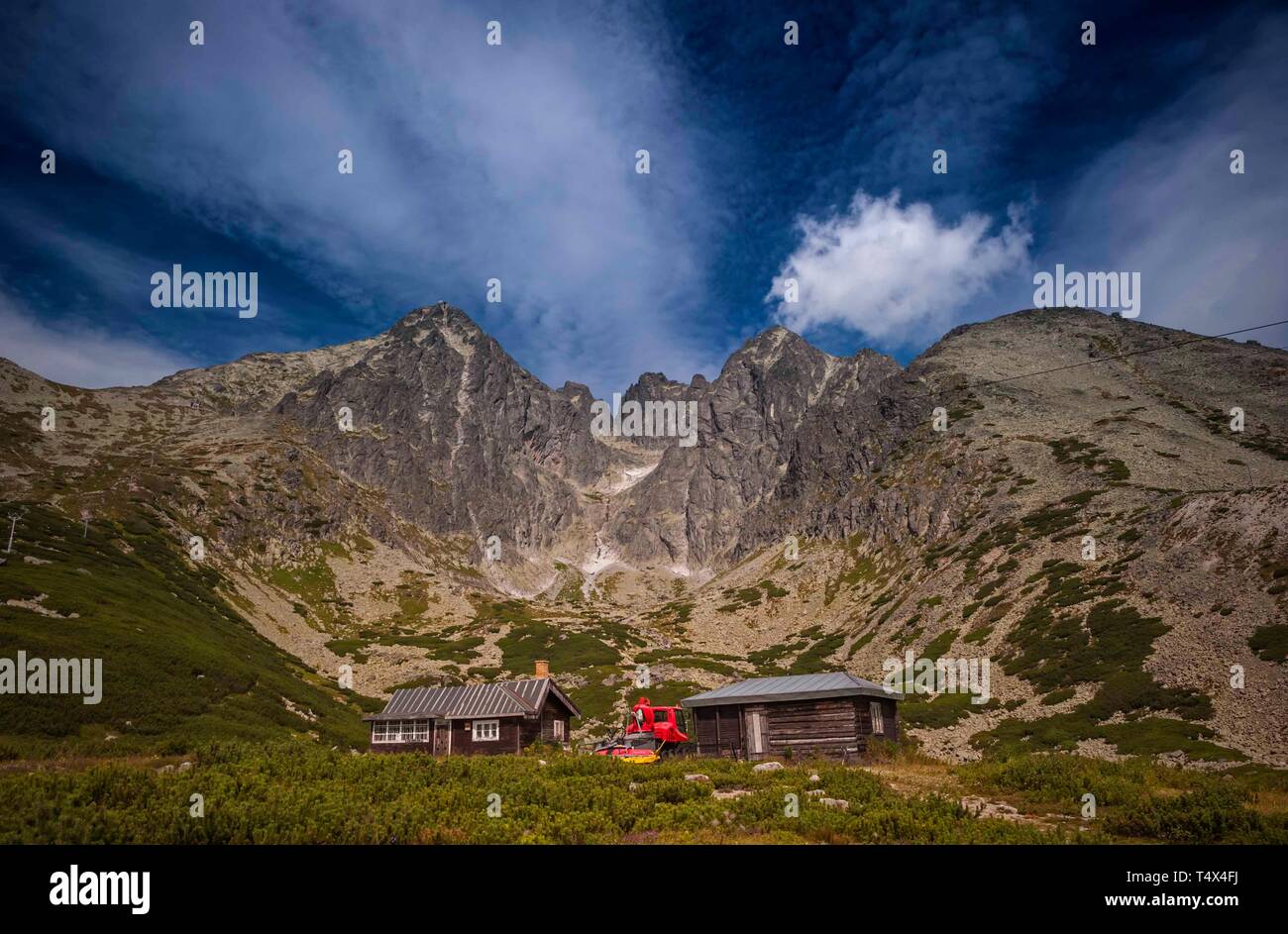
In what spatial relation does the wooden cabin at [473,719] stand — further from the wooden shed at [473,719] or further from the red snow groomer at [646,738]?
the red snow groomer at [646,738]

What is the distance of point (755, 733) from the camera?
131 feet

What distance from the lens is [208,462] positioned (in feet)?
534

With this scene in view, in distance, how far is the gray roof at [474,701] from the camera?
5147cm

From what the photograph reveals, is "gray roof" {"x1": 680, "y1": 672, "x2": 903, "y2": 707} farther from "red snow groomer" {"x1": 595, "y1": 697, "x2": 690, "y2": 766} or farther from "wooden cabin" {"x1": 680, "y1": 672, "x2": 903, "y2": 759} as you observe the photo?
"red snow groomer" {"x1": 595, "y1": 697, "x2": 690, "y2": 766}

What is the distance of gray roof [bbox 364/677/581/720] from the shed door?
18016 mm

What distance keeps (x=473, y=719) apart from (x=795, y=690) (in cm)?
2534

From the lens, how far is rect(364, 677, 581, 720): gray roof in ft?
169

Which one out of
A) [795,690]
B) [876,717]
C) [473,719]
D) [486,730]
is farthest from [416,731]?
[876,717]

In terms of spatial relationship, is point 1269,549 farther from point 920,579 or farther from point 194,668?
point 194,668

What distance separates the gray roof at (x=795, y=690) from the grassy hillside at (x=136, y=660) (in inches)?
1062

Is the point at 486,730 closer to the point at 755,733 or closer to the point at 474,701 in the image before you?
the point at 474,701

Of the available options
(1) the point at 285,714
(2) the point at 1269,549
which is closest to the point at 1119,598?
(2) the point at 1269,549

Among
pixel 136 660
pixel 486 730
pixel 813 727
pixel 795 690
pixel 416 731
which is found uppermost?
pixel 795 690

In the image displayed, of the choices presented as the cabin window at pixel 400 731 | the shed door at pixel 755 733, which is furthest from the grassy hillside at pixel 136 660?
the shed door at pixel 755 733
